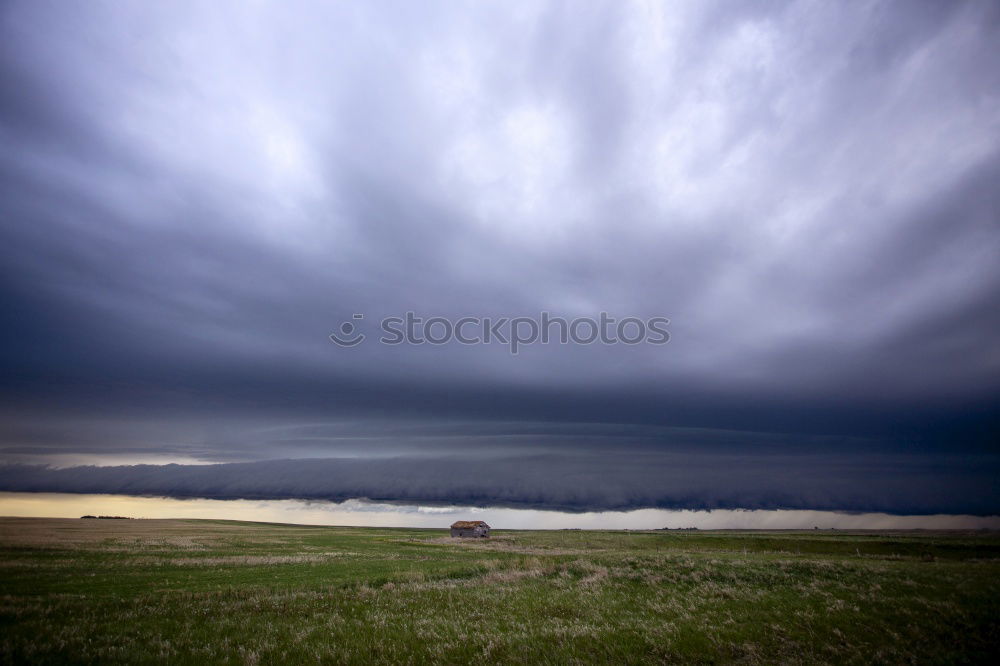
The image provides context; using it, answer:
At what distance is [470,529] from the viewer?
116875 mm

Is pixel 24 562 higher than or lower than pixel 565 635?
lower

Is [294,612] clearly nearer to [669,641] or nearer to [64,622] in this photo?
[64,622]

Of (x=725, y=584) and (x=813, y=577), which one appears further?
(x=813, y=577)

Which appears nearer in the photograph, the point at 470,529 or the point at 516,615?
the point at 516,615

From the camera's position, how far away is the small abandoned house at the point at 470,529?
11638cm

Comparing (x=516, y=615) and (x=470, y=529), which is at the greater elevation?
(x=516, y=615)

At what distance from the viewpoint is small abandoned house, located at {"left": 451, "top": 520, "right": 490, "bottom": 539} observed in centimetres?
11638

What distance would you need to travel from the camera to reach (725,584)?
2383cm

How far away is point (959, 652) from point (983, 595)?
945 cm

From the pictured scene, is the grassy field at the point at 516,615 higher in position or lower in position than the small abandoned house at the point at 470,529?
higher

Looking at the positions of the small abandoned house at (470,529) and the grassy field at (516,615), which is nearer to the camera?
the grassy field at (516,615)

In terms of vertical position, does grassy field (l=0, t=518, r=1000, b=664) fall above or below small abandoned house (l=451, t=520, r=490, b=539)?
above

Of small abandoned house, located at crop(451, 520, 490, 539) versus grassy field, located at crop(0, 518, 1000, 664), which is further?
small abandoned house, located at crop(451, 520, 490, 539)

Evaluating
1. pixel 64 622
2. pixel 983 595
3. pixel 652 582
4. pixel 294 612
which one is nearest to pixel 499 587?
pixel 652 582
